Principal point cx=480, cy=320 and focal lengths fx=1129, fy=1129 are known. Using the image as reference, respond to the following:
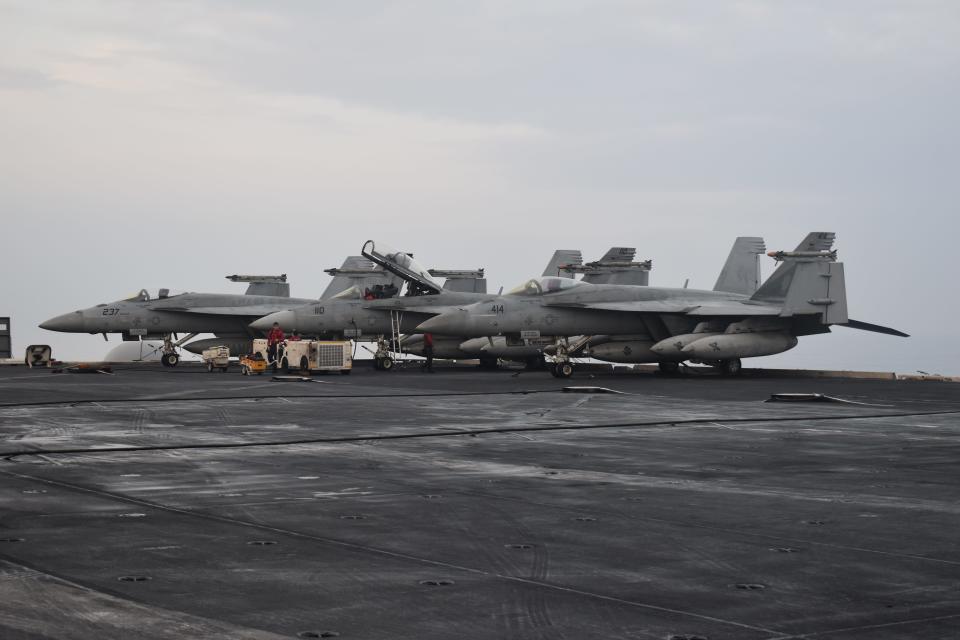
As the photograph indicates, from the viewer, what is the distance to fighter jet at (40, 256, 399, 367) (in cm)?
4081

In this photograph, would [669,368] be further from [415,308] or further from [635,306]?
[415,308]

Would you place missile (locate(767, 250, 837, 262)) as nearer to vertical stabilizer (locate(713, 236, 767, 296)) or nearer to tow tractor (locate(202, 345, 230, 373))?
vertical stabilizer (locate(713, 236, 767, 296))

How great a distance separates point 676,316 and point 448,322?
7.10 m

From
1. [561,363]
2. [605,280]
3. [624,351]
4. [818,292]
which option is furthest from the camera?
[605,280]

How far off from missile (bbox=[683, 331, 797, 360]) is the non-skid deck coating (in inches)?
635

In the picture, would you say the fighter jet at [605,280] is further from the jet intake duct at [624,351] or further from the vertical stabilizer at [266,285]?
the vertical stabilizer at [266,285]

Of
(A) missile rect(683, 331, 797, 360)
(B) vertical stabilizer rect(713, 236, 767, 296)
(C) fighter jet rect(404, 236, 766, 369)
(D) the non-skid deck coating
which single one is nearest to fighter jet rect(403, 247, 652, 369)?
(C) fighter jet rect(404, 236, 766, 369)

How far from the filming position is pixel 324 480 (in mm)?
10305

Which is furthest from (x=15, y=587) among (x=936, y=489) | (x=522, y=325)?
(x=522, y=325)

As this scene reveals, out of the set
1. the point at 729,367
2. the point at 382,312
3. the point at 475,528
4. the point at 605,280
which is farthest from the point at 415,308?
the point at 475,528

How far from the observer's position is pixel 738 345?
1309 inches

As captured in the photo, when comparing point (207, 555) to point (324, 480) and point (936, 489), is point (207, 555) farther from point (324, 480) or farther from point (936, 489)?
point (936, 489)

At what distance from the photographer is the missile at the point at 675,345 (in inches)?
1314

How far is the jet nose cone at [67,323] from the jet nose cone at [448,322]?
13.9 meters
